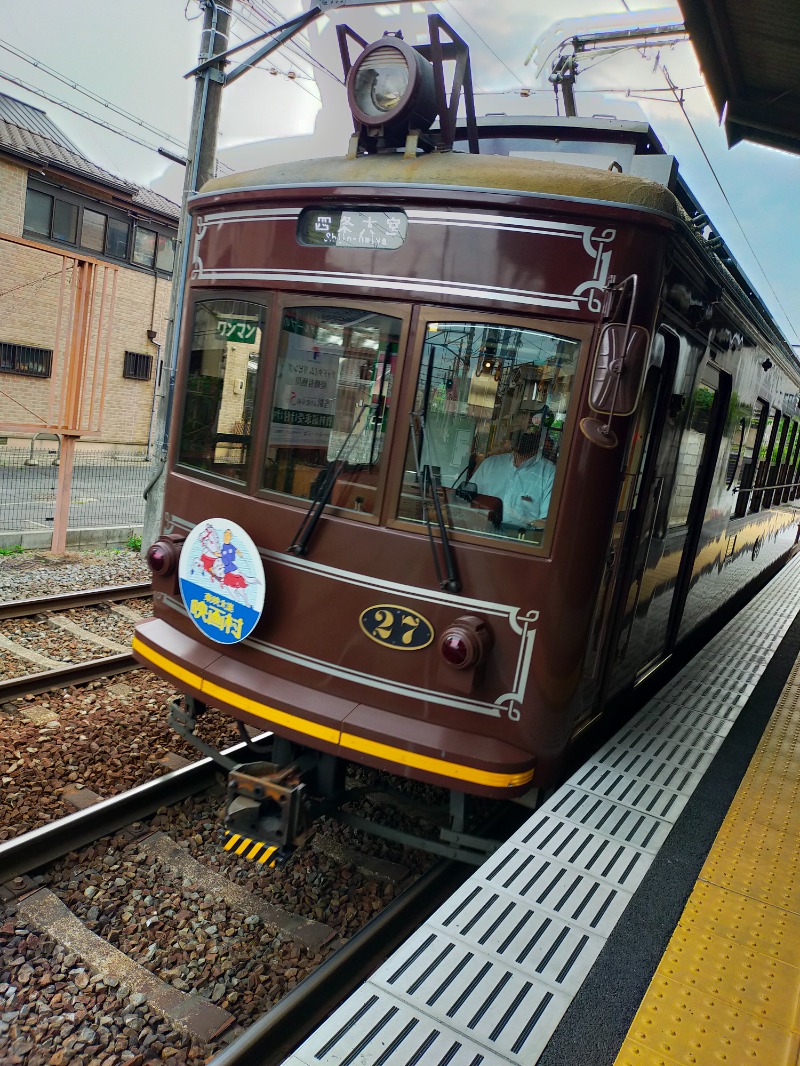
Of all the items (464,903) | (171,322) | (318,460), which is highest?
(171,322)

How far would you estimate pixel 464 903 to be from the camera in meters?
2.79

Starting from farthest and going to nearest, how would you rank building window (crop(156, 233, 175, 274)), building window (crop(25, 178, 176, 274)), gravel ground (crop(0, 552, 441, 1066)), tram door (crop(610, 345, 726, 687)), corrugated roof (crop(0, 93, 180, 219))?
1. building window (crop(156, 233, 175, 274))
2. building window (crop(25, 178, 176, 274))
3. corrugated roof (crop(0, 93, 180, 219))
4. tram door (crop(610, 345, 726, 687))
5. gravel ground (crop(0, 552, 441, 1066))

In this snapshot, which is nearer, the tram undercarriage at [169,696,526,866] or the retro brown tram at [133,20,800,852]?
the retro brown tram at [133,20,800,852]

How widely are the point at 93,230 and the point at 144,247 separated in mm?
1870

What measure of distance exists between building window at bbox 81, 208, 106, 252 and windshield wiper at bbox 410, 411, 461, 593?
68.1 ft

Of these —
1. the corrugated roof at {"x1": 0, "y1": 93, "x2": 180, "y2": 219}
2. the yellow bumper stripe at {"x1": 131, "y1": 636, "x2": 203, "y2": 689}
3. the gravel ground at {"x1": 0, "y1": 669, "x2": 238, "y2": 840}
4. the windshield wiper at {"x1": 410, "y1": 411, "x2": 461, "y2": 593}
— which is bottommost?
the gravel ground at {"x1": 0, "y1": 669, "x2": 238, "y2": 840}

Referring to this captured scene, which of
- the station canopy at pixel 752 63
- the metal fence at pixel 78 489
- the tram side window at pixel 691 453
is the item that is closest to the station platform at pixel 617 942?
the tram side window at pixel 691 453

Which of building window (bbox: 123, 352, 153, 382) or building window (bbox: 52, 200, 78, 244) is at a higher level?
building window (bbox: 52, 200, 78, 244)

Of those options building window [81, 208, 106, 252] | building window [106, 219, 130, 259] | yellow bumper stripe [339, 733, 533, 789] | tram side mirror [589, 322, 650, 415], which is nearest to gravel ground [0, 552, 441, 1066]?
yellow bumper stripe [339, 733, 533, 789]

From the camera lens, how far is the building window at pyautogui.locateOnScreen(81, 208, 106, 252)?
823 inches

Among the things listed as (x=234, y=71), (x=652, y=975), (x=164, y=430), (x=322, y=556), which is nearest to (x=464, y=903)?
(x=652, y=975)

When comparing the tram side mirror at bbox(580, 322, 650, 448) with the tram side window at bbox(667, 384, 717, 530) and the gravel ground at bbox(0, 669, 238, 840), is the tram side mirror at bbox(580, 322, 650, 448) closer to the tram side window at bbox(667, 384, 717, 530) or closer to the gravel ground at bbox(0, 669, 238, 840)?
the tram side window at bbox(667, 384, 717, 530)

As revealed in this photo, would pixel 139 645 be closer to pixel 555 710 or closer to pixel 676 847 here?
pixel 555 710

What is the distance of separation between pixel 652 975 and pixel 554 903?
411 millimetres
